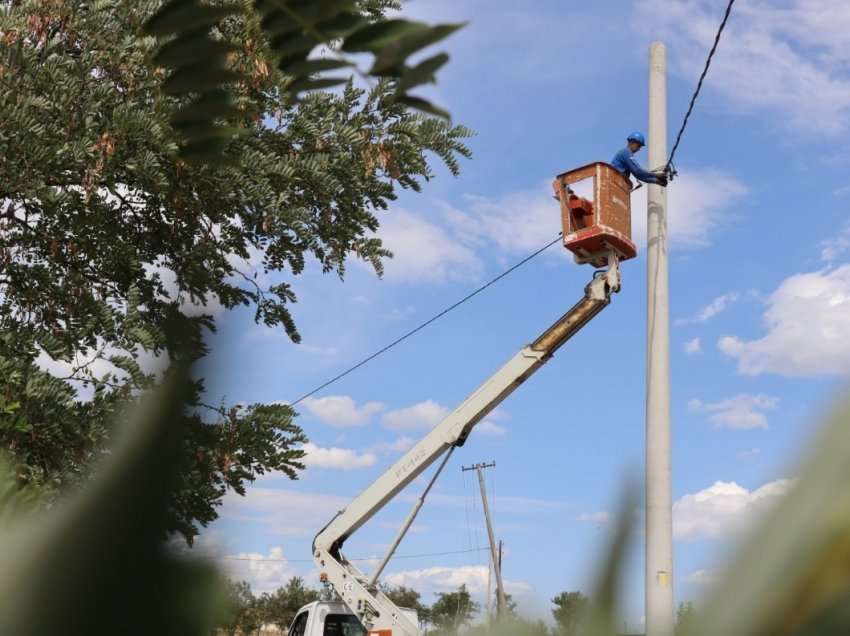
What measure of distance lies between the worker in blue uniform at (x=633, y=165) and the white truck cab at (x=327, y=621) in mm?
6556

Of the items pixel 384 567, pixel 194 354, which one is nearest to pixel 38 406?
pixel 194 354

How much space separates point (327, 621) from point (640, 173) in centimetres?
739

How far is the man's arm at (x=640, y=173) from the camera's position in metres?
10.6

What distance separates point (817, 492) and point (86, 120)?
23.3 feet

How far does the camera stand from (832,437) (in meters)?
0.25

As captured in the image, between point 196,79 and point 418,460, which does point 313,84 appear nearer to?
point 196,79

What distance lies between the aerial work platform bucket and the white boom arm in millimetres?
261

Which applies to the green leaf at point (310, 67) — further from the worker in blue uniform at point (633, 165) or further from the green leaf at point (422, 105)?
the worker in blue uniform at point (633, 165)

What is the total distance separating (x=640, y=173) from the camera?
11.0 m

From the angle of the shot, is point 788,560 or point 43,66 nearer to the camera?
Answer: point 788,560

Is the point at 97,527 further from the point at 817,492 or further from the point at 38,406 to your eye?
the point at 38,406

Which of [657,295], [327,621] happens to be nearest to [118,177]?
[657,295]

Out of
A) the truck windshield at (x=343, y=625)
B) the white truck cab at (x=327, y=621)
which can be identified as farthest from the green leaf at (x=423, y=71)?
the truck windshield at (x=343, y=625)

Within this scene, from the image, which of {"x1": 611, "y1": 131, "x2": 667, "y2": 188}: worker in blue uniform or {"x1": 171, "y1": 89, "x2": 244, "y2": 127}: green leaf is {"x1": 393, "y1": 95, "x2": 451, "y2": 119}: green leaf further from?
{"x1": 611, "y1": 131, "x2": 667, "y2": 188}: worker in blue uniform
